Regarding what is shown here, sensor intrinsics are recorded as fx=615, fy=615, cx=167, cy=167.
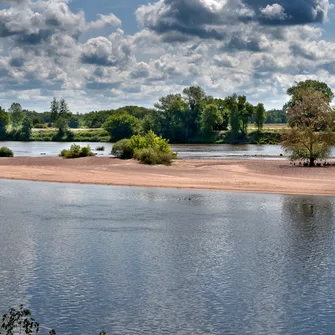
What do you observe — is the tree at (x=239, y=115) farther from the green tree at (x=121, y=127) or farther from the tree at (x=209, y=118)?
the green tree at (x=121, y=127)

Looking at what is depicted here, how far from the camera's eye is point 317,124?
64375mm

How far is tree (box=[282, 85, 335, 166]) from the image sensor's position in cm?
6325

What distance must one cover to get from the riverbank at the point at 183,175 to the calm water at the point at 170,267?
36.6 feet

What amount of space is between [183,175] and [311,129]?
14.6 m

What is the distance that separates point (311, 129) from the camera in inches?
2478

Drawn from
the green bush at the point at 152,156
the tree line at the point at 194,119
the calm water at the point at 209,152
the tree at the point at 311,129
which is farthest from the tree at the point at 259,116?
the tree at the point at 311,129

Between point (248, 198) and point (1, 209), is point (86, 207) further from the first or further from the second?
point (248, 198)

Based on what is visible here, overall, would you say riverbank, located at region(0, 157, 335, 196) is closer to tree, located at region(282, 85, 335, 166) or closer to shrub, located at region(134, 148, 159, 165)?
shrub, located at region(134, 148, 159, 165)

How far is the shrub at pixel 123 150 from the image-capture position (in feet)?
242

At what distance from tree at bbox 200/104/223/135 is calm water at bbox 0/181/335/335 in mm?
128065

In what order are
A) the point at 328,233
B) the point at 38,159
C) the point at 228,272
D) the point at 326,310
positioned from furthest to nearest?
the point at 38,159
the point at 328,233
the point at 228,272
the point at 326,310

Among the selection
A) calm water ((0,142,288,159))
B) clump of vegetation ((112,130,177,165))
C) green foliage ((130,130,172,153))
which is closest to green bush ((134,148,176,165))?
clump of vegetation ((112,130,177,165))

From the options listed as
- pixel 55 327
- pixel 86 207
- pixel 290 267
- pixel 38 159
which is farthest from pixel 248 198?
pixel 38 159

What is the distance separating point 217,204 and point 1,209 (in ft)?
45.9
